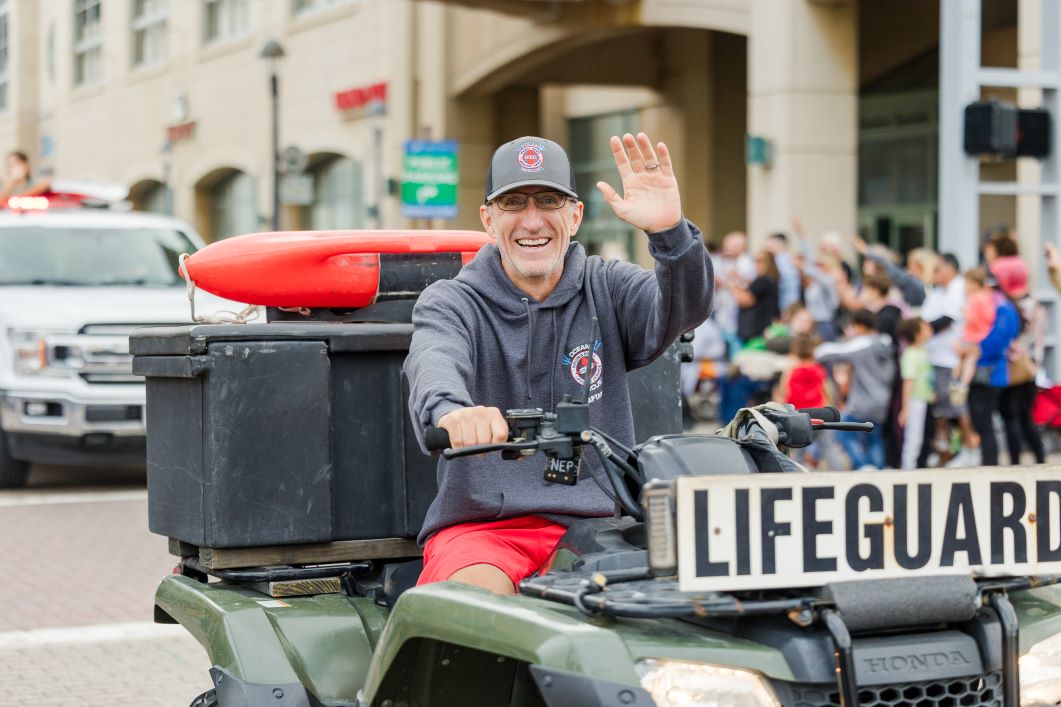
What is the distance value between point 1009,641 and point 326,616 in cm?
172

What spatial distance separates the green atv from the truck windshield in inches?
314

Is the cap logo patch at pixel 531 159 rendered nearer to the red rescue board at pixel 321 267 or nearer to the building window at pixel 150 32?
the red rescue board at pixel 321 267

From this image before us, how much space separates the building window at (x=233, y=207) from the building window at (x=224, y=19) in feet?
10.2

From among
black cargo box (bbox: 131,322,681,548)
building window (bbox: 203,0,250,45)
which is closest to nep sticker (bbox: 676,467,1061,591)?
black cargo box (bbox: 131,322,681,548)

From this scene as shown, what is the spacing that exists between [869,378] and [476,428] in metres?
8.74

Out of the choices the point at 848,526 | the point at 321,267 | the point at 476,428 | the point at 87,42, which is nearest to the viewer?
the point at 848,526

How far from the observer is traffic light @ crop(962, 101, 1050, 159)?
1250cm

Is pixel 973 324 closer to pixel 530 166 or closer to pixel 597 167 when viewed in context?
pixel 530 166

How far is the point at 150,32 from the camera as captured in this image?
41.0 m

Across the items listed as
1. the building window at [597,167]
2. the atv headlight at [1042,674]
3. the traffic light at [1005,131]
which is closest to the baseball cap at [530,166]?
the atv headlight at [1042,674]

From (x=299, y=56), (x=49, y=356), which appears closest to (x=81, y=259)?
(x=49, y=356)

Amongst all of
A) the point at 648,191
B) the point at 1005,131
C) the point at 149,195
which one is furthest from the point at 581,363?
the point at 149,195

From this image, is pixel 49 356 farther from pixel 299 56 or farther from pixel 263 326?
pixel 299 56

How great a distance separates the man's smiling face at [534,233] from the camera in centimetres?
380
